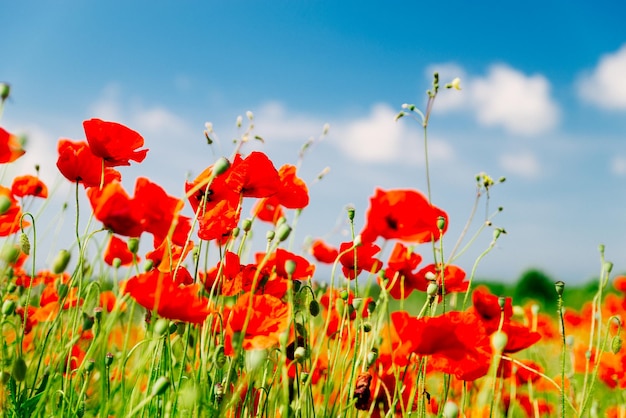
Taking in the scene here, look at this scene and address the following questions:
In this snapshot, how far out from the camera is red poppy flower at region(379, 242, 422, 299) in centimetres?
154

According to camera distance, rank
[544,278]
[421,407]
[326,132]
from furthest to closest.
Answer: [544,278]
[326,132]
[421,407]

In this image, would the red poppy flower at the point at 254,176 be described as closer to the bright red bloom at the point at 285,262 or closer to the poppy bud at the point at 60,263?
the bright red bloom at the point at 285,262

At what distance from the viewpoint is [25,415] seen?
130cm

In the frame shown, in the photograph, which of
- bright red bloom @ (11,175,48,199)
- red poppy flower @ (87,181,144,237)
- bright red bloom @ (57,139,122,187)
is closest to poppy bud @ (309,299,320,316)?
red poppy flower @ (87,181,144,237)

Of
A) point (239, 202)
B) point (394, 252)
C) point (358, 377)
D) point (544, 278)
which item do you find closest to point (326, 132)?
point (394, 252)

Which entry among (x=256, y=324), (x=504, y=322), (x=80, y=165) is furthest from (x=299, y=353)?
(x=80, y=165)

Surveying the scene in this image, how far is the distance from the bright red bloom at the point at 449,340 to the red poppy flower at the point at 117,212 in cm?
50

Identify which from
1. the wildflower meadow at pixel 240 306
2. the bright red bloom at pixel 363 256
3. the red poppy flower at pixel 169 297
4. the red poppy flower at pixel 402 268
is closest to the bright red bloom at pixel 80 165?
the wildflower meadow at pixel 240 306

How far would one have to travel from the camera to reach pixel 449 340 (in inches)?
45.3

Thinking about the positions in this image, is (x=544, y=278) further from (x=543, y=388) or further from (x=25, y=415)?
(x=25, y=415)

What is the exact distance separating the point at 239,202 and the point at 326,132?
85 centimetres

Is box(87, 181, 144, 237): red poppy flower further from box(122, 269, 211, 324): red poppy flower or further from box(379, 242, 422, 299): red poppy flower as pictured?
box(379, 242, 422, 299): red poppy flower

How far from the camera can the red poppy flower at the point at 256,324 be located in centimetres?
111

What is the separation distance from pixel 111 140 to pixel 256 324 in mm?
537
